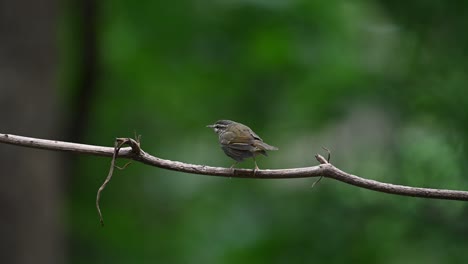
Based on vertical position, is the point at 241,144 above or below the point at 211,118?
below

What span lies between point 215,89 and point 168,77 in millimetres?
736

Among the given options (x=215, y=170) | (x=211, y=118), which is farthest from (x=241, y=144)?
(x=211, y=118)

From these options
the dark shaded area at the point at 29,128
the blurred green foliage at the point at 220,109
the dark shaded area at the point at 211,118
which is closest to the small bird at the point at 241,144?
the dark shaded area at the point at 211,118

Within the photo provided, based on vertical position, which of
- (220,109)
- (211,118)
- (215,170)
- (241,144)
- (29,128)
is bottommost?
(215,170)

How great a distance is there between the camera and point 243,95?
34.7 feet

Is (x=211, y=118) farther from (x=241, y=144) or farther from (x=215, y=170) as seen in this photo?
(x=215, y=170)

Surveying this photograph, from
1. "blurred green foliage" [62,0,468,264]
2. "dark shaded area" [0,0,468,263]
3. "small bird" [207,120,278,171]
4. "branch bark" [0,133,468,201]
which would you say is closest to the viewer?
"branch bark" [0,133,468,201]

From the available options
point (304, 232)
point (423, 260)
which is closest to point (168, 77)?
point (304, 232)

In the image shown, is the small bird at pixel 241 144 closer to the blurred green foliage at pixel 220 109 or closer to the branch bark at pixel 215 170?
the branch bark at pixel 215 170

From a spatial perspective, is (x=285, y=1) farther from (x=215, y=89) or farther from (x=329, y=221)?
(x=329, y=221)

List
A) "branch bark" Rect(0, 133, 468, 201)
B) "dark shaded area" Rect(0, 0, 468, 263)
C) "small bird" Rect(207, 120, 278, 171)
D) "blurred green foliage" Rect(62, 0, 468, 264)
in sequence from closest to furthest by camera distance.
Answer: "branch bark" Rect(0, 133, 468, 201)
"small bird" Rect(207, 120, 278, 171)
"dark shaded area" Rect(0, 0, 468, 263)
"blurred green foliage" Rect(62, 0, 468, 264)

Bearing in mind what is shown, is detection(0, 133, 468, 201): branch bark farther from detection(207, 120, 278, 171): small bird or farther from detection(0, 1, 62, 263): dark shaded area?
detection(0, 1, 62, 263): dark shaded area

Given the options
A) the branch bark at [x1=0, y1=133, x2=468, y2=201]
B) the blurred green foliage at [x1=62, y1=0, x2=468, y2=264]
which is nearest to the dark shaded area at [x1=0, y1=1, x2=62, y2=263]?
the blurred green foliage at [x1=62, y1=0, x2=468, y2=264]

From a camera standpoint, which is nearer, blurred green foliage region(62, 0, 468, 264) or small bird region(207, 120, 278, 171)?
small bird region(207, 120, 278, 171)
